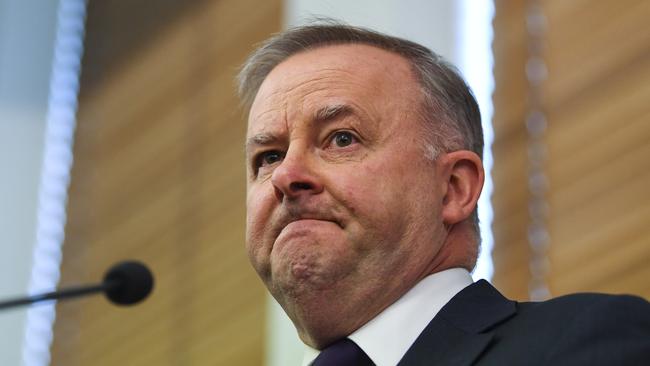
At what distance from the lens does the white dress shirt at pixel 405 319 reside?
2.12 metres

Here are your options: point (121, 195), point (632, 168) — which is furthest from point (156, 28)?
point (632, 168)

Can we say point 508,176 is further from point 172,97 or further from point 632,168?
point 172,97

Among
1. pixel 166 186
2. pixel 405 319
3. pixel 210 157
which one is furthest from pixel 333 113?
pixel 166 186

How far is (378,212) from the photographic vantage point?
2217 millimetres

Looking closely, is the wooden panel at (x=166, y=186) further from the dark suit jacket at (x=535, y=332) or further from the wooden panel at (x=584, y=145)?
the dark suit jacket at (x=535, y=332)

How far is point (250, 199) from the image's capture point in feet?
7.88

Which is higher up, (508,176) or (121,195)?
(508,176)

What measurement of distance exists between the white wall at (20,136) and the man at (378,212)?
117 inches

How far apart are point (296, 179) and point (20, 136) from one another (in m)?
3.43

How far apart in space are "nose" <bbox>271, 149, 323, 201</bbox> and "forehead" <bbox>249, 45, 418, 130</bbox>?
15 cm

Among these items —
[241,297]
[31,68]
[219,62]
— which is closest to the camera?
[241,297]

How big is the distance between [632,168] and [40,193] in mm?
3209

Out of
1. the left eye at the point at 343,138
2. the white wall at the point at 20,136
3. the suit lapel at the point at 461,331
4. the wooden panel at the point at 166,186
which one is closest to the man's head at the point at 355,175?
the left eye at the point at 343,138

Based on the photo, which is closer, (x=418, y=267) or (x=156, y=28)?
(x=418, y=267)
